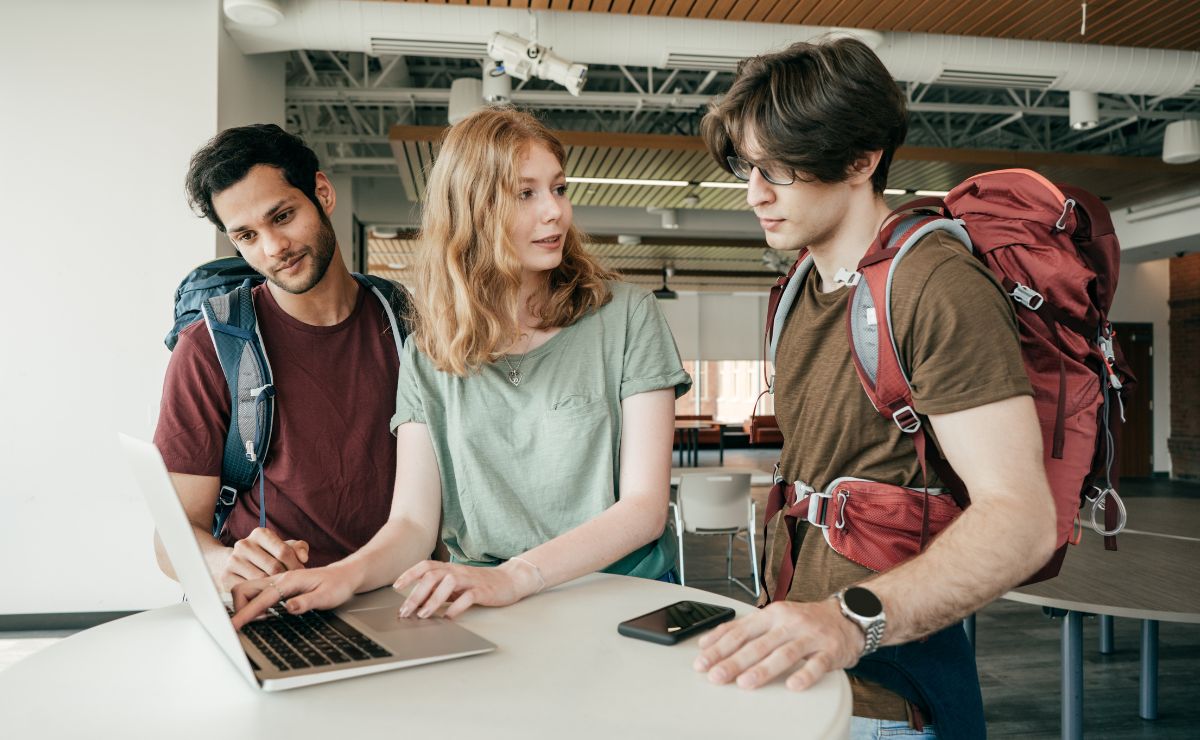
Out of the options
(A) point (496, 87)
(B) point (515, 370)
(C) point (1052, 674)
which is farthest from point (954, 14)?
(B) point (515, 370)

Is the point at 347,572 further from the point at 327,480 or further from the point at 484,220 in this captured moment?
the point at 484,220

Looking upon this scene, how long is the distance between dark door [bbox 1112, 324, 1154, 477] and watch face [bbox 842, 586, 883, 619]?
52.2 ft

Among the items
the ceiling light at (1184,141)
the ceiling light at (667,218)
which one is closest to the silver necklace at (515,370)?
the ceiling light at (1184,141)

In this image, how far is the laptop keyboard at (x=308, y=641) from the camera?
1.00 m

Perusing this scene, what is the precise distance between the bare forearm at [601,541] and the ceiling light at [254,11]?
4902mm

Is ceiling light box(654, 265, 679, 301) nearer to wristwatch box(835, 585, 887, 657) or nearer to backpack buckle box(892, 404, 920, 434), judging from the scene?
backpack buckle box(892, 404, 920, 434)

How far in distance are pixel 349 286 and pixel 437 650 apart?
122 cm

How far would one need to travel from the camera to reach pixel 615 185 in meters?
10.4

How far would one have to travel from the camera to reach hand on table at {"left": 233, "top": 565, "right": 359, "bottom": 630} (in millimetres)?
1219

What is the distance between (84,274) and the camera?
5145mm

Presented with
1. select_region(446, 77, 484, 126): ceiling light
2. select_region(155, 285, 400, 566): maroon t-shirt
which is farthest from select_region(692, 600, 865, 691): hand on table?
select_region(446, 77, 484, 126): ceiling light

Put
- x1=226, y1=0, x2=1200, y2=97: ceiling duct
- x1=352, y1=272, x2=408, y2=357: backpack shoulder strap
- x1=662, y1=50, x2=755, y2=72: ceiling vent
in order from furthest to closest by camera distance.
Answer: x1=662, y1=50, x2=755, y2=72: ceiling vent
x1=226, y1=0, x2=1200, y2=97: ceiling duct
x1=352, y1=272, x2=408, y2=357: backpack shoulder strap

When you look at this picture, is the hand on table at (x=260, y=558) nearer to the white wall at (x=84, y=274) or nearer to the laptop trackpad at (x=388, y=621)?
the laptop trackpad at (x=388, y=621)

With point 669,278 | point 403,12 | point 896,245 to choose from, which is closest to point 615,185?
point 403,12
